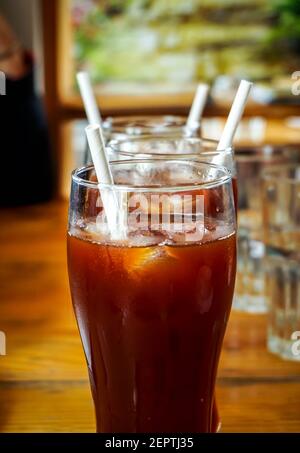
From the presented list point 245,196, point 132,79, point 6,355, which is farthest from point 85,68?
point 6,355

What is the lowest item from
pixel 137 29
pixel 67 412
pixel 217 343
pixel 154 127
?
pixel 67 412

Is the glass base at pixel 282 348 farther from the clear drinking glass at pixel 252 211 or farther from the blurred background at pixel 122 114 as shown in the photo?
the clear drinking glass at pixel 252 211

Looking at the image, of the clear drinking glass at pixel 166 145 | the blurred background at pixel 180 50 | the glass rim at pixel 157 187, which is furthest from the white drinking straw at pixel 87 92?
the blurred background at pixel 180 50

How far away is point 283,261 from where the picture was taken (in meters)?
1.15

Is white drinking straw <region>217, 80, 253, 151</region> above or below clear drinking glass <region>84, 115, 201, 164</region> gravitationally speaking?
above

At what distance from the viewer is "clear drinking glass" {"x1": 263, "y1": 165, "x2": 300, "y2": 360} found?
1099 mm

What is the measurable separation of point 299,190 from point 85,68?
2.78 metres

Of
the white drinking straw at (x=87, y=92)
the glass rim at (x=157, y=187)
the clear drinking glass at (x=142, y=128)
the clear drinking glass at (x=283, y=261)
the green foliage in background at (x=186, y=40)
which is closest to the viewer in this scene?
the glass rim at (x=157, y=187)

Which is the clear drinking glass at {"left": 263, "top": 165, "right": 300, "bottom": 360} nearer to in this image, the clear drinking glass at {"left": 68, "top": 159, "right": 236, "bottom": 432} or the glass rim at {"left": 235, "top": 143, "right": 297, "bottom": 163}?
the glass rim at {"left": 235, "top": 143, "right": 297, "bottom": 163}

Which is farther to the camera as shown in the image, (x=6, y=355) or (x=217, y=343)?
(x=6, y=355)

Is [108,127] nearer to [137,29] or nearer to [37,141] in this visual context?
[37,141]

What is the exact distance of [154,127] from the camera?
4.23 feet

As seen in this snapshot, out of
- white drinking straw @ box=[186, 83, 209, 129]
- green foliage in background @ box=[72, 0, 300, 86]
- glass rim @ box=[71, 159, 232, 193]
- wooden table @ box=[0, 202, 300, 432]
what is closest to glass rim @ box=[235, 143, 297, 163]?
white drinking straw @ box=[186, 83, 209, 129]

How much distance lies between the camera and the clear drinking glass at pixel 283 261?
1099 millimetres
